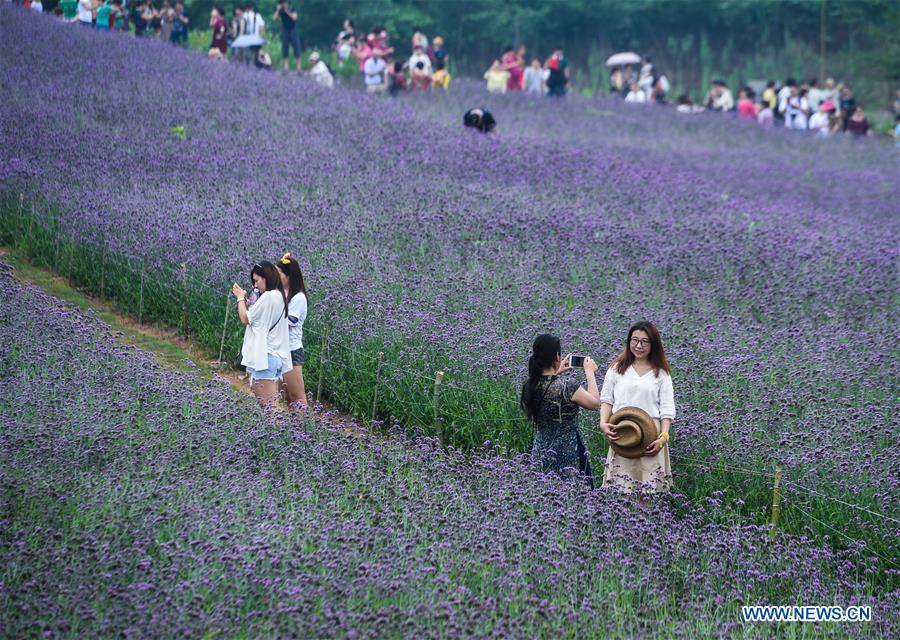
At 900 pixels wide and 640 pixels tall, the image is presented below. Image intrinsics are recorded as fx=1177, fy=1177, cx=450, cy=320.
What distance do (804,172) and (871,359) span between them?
11.5 metres

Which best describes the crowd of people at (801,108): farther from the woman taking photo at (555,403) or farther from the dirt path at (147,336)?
the woman taking photo at (555,403)

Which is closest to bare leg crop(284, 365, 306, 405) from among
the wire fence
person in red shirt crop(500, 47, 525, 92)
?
the wire fence

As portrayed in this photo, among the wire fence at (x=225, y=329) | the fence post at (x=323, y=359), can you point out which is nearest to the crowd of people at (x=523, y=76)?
the wire fence at (x=225, y=329)

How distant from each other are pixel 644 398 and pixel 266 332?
268 centimetres

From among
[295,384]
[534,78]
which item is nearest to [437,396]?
[295,384]

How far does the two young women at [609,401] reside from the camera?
21.9 feet

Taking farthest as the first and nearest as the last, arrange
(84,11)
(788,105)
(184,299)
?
(788,105)
(84,11)
(184,299)

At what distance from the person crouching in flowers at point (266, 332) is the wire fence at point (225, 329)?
1.91 ft

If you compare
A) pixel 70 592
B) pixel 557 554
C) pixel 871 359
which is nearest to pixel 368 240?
pixel 871 359

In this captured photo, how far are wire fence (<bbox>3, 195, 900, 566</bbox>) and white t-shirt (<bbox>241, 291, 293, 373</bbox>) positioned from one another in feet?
1.91

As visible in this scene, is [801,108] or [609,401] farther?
[801,108]

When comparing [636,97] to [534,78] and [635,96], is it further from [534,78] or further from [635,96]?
[534,78]

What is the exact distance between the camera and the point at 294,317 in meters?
8.22

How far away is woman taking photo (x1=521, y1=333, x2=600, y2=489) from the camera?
6.66m
